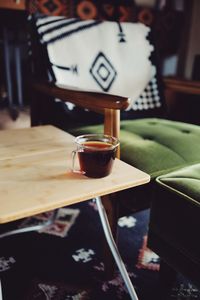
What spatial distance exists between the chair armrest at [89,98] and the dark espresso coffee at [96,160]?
211 mm

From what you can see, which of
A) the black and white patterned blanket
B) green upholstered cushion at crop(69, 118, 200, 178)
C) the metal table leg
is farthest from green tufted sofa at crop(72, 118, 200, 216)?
the black and white patterned blanket

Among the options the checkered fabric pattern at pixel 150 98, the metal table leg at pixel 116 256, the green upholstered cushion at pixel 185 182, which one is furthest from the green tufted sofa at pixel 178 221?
the checkered fabric pattern at pixel 150 98

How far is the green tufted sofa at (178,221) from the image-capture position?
783 mm

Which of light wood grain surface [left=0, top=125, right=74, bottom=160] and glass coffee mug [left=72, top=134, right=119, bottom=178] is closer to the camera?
glass coffee mug [left=72, top=134, right=119, bottom=178]

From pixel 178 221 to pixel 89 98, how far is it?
44 cm

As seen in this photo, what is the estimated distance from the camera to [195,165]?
966 millimetres

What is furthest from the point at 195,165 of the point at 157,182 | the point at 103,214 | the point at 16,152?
the point at 16,152

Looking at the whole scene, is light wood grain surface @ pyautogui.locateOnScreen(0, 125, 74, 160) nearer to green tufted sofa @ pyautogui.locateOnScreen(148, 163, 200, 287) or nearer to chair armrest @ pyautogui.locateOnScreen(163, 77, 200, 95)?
green tufted sofa @ pyautogui.locateOnScreen(148, 163, 200, 287)

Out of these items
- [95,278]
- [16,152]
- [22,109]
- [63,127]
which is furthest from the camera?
[22,109]

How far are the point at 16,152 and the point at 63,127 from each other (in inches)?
20.4

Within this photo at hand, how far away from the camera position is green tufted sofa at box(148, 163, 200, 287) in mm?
783

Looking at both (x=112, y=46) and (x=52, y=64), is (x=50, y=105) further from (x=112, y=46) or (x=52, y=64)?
(x=112, y=46)

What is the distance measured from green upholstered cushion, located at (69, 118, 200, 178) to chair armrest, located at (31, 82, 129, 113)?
187mm

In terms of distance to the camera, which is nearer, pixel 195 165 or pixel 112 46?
pixel 195 165
